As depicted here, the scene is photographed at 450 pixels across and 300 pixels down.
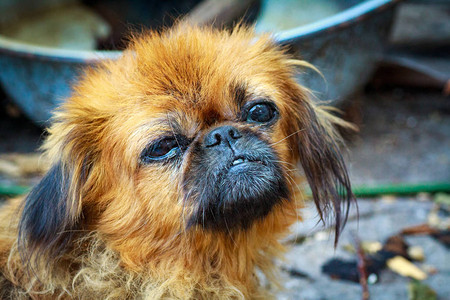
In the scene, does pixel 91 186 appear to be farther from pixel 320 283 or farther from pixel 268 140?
pixel 320 283

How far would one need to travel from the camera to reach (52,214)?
199cm

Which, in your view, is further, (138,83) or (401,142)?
(401,142)

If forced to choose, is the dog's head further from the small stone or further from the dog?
the small stone

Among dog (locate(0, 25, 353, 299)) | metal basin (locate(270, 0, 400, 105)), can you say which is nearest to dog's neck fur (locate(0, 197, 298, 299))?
dog (locate(0, 25, 353, 299))

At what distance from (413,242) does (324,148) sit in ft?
4.86

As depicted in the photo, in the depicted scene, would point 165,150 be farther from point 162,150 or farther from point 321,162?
point 321,162

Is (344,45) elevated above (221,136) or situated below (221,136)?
below

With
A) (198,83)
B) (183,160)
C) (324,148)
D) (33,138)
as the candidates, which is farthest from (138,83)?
(33,138)

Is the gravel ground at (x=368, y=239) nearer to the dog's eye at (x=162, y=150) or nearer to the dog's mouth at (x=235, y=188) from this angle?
the dog's mouth at (x=235, y=188)

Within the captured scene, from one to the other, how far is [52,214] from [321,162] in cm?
132

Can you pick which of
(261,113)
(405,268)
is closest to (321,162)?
(261,113)

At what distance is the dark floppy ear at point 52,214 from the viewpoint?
6.45ft

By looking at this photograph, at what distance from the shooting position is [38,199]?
6.68ft

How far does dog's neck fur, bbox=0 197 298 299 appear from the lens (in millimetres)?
2020
